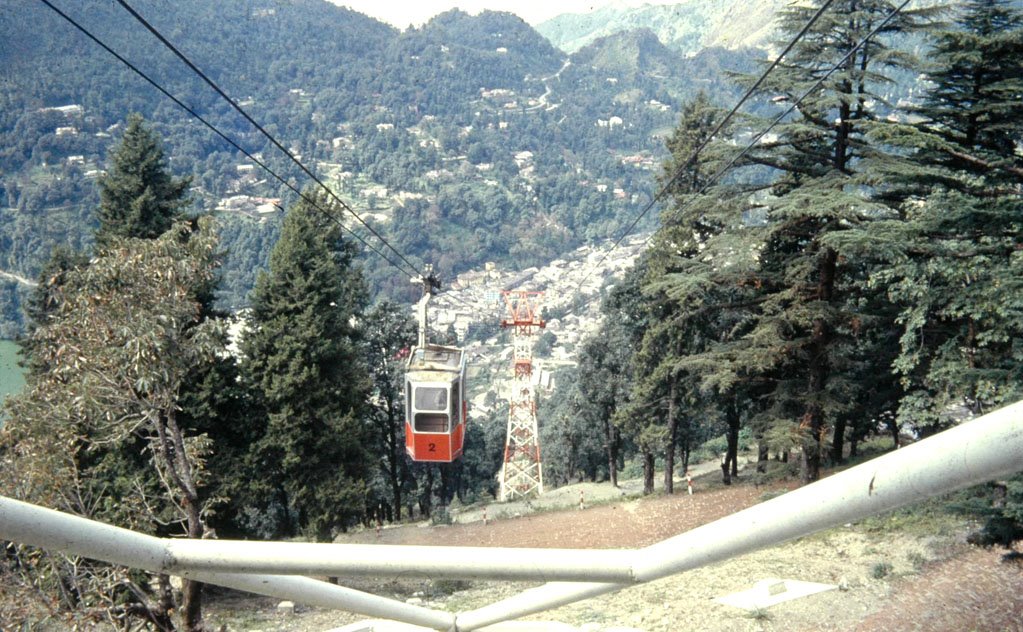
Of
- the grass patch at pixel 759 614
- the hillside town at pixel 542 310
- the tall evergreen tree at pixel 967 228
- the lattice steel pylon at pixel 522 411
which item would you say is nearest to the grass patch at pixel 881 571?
the tall evergreen tree at pixel 967 228

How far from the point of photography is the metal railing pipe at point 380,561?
136 centimetres

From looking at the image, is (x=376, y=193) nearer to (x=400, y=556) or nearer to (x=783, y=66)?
(x=783, y=66)

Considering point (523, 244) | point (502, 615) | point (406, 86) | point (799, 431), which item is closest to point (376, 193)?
point (523, 244)

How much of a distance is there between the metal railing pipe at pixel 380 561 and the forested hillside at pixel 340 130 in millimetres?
62448

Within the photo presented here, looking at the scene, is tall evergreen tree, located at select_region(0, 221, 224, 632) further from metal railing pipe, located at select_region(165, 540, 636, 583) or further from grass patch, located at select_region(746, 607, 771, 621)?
metal railing pipe, located at select_region(165, 540, 636, 583)

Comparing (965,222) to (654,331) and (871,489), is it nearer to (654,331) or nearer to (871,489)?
(871,489)

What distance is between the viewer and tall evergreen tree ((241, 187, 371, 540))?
16.1 meters

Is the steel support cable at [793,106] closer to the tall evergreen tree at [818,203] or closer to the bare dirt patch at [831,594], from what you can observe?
the tall evergreen tree at [818,203]

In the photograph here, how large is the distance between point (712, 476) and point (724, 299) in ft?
31.9

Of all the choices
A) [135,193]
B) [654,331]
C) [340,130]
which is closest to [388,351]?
[135,193]

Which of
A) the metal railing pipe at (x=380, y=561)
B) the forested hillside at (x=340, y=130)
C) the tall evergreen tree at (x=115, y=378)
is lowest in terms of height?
the tall evergreen tree at (x=115, y=378)

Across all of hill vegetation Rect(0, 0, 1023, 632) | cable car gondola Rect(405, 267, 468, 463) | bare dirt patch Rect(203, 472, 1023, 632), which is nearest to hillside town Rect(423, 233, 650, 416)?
hill vegetation Rect(0, 0, 1023, 632)

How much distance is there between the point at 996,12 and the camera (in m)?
9.88

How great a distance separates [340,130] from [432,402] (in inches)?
6081
